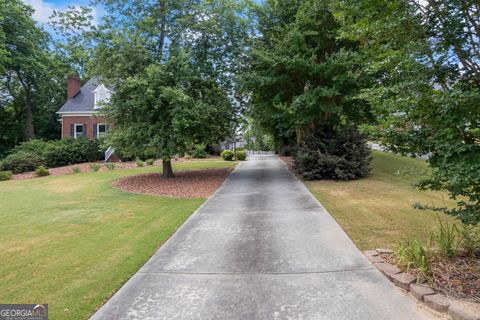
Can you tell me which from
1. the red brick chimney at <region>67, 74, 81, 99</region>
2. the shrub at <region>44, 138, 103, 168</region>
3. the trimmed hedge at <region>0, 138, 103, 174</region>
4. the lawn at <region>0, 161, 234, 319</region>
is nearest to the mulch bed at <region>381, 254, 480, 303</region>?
the lawn at <region>0, 161, 234, 319</region>

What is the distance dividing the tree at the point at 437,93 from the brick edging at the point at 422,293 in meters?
0.93

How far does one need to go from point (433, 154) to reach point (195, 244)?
393 centimetres

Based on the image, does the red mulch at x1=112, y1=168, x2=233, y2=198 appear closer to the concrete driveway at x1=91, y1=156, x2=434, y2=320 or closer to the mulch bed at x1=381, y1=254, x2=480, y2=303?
the concrete driveway at x1=91, y1=156, x2=434, y2=320

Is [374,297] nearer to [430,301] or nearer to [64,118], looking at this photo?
[430,301]

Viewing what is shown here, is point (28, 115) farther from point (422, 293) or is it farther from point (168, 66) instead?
point (422, 293)

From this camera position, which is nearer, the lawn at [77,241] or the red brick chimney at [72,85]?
the lawn at [77,241]

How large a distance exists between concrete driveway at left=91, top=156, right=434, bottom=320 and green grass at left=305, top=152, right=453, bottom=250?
469 millimetres

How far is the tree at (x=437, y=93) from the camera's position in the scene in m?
3.42

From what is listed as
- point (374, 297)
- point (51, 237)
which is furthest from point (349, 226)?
point (51, 237)

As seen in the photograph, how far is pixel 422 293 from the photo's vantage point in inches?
140

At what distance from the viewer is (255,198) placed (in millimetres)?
9688

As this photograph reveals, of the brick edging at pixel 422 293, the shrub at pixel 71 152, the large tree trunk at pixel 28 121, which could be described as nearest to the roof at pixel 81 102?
the large tree trunk at pixel 28 121

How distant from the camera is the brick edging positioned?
3180 mm

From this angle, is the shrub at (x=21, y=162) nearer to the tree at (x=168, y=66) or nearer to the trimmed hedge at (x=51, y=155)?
the trimmed hedge at (x=51, y=155)
